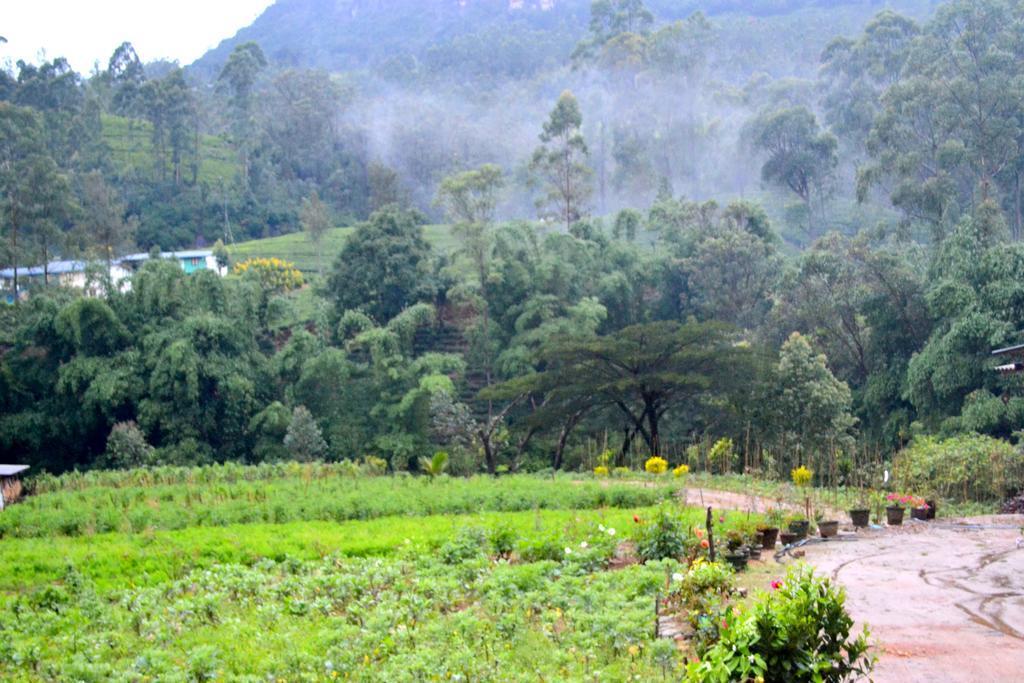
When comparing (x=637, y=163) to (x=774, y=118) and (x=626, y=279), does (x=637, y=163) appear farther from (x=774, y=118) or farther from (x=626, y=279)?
(x=626, y=279)

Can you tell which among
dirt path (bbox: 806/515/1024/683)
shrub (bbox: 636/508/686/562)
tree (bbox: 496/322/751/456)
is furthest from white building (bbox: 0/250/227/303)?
dirt path (bbox: 806/515/1024/683)

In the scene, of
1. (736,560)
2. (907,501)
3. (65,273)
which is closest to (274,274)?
(65,273)

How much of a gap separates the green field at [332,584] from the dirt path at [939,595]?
1.61 metres

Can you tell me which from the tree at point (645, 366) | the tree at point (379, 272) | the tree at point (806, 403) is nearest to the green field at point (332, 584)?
the tree at point (645, 366)

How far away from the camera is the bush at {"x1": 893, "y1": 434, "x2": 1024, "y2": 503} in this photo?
16828 mm

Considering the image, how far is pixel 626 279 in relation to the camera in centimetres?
3319

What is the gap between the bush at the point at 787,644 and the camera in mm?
5539

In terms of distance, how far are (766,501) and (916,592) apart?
692 centimetres

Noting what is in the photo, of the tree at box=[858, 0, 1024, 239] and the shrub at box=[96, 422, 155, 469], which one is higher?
the tree at box=[858, 0, 1024, 239]

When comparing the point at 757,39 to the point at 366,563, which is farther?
the point at 757,39

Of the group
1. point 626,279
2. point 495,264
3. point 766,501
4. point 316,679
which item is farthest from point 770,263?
point 316,679

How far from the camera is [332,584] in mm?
9852

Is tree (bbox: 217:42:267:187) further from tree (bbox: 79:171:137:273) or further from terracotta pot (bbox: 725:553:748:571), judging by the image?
terracotta pot (bbox: 725:553:748:571)

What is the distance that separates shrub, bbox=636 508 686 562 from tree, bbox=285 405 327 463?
53.9 ft
